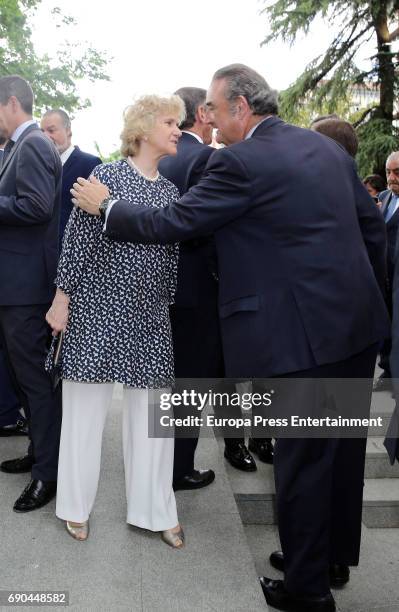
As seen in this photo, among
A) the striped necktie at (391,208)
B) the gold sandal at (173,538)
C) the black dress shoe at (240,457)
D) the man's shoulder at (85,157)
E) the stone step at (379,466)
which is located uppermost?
the man's shoulder at (85,157)

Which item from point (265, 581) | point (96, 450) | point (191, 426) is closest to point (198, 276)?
point (191, 426)

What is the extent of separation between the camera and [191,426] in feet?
10.7

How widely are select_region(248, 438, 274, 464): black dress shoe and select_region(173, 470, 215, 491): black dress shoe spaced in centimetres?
60

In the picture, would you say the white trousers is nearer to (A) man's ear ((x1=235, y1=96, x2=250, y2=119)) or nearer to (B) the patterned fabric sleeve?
(B) the patterned fabric sleeve

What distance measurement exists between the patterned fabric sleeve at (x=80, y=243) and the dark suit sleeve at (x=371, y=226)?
0.98 meters

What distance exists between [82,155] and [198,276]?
181 centimetres

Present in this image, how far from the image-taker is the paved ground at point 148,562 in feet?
7.45

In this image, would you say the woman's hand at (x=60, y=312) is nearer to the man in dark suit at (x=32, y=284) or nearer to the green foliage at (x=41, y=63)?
the man in dark suit at (x=32, y=284)

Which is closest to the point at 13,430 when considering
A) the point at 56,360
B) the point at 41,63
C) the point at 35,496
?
the point at 35,496

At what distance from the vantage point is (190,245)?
2918mm

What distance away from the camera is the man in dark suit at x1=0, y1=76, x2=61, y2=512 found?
289 cm

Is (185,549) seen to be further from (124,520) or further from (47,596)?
(47,596)

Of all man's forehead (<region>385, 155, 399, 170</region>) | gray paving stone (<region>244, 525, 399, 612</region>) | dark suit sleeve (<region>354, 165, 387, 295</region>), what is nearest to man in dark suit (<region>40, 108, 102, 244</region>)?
man's forehead (<region>385, 155, 399, 170</region>)

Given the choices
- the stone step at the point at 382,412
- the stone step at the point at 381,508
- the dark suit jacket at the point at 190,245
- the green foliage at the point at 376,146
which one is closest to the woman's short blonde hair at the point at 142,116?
the dark suit jacket at the point at 190,245
